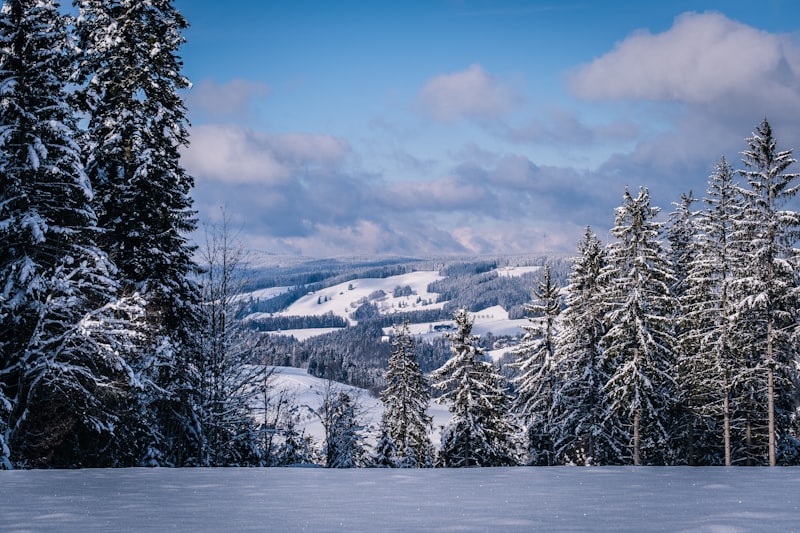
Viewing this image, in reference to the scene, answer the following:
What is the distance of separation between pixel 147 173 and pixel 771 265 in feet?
83.1

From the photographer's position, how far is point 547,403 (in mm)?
34219

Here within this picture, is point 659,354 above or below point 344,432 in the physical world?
above

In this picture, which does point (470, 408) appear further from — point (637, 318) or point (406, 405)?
point (637, 318)

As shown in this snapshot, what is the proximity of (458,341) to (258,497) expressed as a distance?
26578 mm

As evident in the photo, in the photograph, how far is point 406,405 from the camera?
39.9 m

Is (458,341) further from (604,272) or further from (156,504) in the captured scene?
(156,504)

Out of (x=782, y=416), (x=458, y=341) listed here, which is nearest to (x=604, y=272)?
(x=458, y=341)

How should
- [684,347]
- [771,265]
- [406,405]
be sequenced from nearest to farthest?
[771,265] → [684,347] → [406,405]

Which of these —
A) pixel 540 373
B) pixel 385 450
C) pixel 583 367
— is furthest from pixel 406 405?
pixel 583 367

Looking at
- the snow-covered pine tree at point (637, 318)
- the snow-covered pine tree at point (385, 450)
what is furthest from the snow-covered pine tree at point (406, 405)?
the snow-covered pine tree at point (637, 318)

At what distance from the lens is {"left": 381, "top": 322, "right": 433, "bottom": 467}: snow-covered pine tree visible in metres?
39.5

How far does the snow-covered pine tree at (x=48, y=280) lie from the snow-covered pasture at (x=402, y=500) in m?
5.54

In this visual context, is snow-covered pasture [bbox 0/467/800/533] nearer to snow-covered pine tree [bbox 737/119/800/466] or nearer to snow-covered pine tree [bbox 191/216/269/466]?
snow-covered pine tree [bbox 191/216/269/466]

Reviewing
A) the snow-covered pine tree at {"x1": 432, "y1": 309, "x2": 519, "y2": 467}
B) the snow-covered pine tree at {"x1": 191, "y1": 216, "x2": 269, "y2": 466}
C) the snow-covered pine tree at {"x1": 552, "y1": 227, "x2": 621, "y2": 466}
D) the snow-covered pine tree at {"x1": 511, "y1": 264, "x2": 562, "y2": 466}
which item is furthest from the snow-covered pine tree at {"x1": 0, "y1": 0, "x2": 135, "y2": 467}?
the snow-covered pine tree at {"x1": 511, "y1": 264, "x2": 562, "y2": 466}
